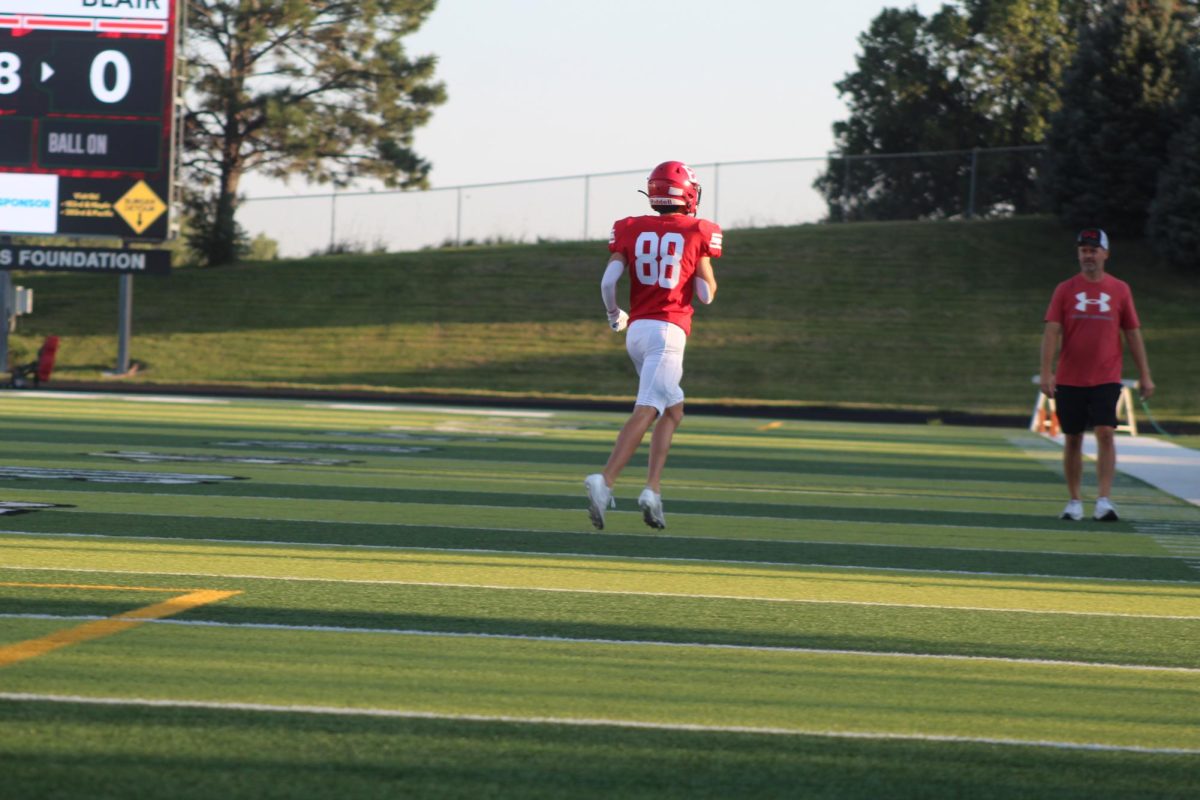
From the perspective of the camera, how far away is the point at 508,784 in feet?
12.3

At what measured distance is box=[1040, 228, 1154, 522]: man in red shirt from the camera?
10.5 m

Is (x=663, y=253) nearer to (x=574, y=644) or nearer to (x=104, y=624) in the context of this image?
(x=574, y=644)

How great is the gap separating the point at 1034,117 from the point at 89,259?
3646 centimetres

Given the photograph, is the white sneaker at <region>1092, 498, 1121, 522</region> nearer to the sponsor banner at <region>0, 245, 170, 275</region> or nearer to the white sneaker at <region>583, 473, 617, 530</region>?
the white sneaker at <region>583, 473, 617, 530</region>

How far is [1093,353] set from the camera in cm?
1060

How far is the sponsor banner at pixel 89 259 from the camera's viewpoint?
30.6m

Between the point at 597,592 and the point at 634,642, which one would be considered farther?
the point at 597,592

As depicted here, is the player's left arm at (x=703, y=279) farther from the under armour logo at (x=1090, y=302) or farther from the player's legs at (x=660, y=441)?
the under armour logo at (x=1090, y=302)

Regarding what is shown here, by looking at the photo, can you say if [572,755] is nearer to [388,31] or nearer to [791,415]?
[791,415]

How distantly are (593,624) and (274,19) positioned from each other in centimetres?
4642

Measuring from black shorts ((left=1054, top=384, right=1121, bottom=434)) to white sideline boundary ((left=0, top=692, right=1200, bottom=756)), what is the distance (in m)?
6.40

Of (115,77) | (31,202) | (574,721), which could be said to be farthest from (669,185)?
(31,202)

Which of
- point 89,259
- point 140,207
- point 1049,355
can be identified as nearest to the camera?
point 1049,355

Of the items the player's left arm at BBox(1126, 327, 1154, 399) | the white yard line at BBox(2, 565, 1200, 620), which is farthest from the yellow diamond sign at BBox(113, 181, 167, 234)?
the white yard line at BBox(2, 565, 1200, 620)
